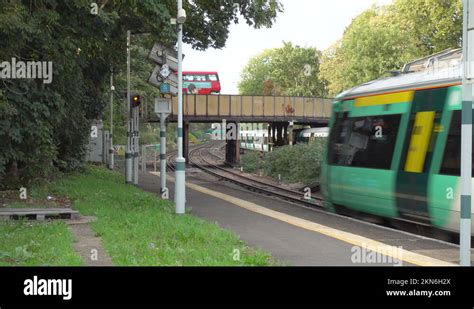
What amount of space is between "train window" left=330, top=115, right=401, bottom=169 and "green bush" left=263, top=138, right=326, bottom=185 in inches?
434

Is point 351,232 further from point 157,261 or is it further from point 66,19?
point 66,19

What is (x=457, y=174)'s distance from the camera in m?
10.4

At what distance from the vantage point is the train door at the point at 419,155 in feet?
36.7

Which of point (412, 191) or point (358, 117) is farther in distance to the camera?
point (358, 117)

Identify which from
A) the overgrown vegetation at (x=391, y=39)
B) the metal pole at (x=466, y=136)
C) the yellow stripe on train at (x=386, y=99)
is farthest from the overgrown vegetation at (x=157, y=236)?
the overgrown vegetation at (x=391, y=39)

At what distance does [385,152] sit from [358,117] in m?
1.63

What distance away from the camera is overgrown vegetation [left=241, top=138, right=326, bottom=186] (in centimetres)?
2736

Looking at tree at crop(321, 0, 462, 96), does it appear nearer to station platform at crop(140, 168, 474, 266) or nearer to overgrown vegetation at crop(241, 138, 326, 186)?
overgrown vegetation at crop(241, 138, 326, 186)

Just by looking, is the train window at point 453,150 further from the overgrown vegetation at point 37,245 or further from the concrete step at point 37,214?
the concrete step at point 37,214

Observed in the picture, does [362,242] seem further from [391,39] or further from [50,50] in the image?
[391,39]

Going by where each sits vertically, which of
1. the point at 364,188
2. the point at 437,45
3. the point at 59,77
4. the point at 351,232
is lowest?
the point at 351,232

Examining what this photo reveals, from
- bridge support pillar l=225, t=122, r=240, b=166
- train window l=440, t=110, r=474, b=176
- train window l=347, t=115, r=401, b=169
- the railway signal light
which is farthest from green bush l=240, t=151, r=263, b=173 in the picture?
train window l=440, t=110, r=474, b=176

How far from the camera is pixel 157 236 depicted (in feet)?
34.7
